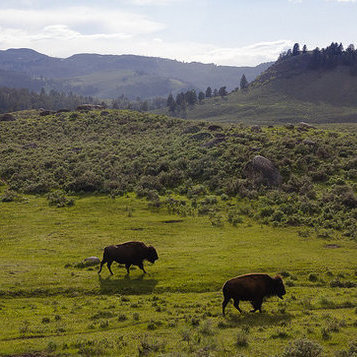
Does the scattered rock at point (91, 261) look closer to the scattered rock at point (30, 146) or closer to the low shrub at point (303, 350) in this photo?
the low shrub at point (303, 350)

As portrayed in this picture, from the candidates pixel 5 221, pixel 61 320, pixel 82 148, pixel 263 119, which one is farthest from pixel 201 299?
pixel 263 119

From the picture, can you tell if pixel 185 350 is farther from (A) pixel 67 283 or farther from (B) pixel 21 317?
(A) pixel 67 283

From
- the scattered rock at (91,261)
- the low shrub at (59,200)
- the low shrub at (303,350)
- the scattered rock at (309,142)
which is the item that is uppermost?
the scattered rock at (309,142)

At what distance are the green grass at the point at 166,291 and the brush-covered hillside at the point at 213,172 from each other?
5509 mm

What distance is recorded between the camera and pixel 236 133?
70.8 metres

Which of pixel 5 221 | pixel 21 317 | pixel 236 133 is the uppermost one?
pixel 236 133

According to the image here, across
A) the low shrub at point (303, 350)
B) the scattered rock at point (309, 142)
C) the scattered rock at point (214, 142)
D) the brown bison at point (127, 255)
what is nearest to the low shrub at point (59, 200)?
the brown bison at point (127, 255)

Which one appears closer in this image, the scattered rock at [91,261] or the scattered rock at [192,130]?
the scattered rock at [91,261]

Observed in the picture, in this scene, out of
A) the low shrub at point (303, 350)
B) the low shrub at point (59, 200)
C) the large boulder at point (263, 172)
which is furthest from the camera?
the large boulder at point (263, 172)

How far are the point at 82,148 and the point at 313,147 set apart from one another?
151 feet

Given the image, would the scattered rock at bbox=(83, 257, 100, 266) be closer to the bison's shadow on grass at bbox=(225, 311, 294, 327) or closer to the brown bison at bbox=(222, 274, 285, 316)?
the brown bison at bbox=(222, 274, 285, 316)

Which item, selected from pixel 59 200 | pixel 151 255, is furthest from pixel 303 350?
pixel 59 200

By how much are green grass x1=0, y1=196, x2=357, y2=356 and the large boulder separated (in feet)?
39.5

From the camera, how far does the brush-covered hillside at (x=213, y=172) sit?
38.7 metres
